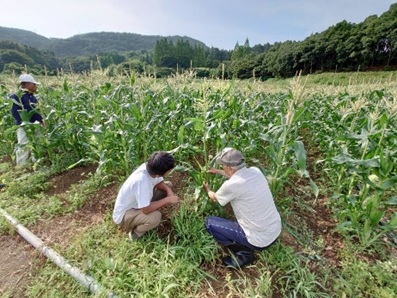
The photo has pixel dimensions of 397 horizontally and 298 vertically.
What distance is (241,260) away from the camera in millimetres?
2361

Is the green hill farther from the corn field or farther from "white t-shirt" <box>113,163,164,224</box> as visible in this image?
"white t-shirt" <box>113,163,164,224</box>

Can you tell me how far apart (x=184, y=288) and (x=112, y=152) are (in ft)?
7.43

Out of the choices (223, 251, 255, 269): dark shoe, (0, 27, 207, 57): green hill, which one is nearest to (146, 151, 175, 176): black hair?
(223, 251, 255, 269): dark shoe

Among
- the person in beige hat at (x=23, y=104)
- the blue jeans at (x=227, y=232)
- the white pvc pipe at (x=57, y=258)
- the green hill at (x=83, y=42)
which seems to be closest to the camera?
the white pvc pipe at (x=57, y=258)

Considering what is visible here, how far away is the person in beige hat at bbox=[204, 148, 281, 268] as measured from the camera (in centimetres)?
222

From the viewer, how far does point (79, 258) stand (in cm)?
249

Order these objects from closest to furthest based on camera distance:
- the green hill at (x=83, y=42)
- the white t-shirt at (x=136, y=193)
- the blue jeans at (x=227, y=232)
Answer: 1. the blue jeans at (x=227, y=232)
2. the white t-shirt at (x=136, y=193)
3. the green hill at (x=83, y=42)

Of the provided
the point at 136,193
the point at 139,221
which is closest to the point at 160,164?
the point at 136,193

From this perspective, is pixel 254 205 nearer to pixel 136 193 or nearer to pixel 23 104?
pixel 136 193

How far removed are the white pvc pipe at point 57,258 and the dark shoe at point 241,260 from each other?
3.72ft

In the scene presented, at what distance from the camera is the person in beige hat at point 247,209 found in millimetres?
2219

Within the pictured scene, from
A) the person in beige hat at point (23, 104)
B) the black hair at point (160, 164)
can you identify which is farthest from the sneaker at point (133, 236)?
the person in beige hat at point (23, 104)

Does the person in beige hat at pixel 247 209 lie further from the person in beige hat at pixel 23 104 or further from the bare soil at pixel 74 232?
the person in beige hat at pixel 23 104

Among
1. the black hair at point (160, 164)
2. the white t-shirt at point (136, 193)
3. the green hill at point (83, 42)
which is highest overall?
the green hill at point (83, 42)
